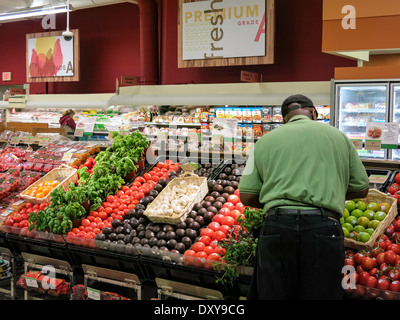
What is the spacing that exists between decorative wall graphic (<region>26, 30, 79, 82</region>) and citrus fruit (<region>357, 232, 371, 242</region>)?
9507 millimetres

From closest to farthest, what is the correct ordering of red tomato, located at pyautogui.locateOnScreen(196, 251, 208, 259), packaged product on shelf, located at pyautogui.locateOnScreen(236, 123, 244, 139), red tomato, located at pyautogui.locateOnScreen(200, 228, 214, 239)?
red tomato, located at pyautogui.locateOnScreen(196, 251, 208, 259) < red tomato, located at pyautogui.locateOnScreen(200, 228, 214, 239) < packaged product on shelf, located at pyautogui.locateOnScreen(236, 123, 244, 139)

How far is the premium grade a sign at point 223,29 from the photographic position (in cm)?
848

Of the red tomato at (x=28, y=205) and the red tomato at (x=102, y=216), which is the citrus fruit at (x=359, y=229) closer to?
the red tomato at (x=102, y=216)

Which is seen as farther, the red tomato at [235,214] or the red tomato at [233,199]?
the red tomato at [233,199]

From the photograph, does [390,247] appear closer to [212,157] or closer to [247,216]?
[247,216]

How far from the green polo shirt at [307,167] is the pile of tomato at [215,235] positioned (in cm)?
85

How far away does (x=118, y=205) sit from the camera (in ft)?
13.9

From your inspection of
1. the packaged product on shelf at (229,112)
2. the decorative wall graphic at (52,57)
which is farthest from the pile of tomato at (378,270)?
the decorative wall graphic at (52,57)

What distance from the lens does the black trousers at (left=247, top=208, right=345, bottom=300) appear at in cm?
225

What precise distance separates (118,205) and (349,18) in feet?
10.5

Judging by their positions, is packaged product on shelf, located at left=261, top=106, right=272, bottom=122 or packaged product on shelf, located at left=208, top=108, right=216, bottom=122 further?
packaged product on shelf, located at left=208, top=108, right=216, bottom=122

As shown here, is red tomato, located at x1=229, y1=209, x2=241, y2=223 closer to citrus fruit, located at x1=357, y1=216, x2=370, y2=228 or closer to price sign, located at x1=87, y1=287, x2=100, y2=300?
citrus fruit, located at x1=357, y1=216, x2=370, y2=228

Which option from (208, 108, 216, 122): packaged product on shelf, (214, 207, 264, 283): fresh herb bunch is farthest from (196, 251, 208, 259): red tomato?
(208, 108, 216, 122): packaged product on shelf

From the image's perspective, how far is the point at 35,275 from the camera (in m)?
3.95
